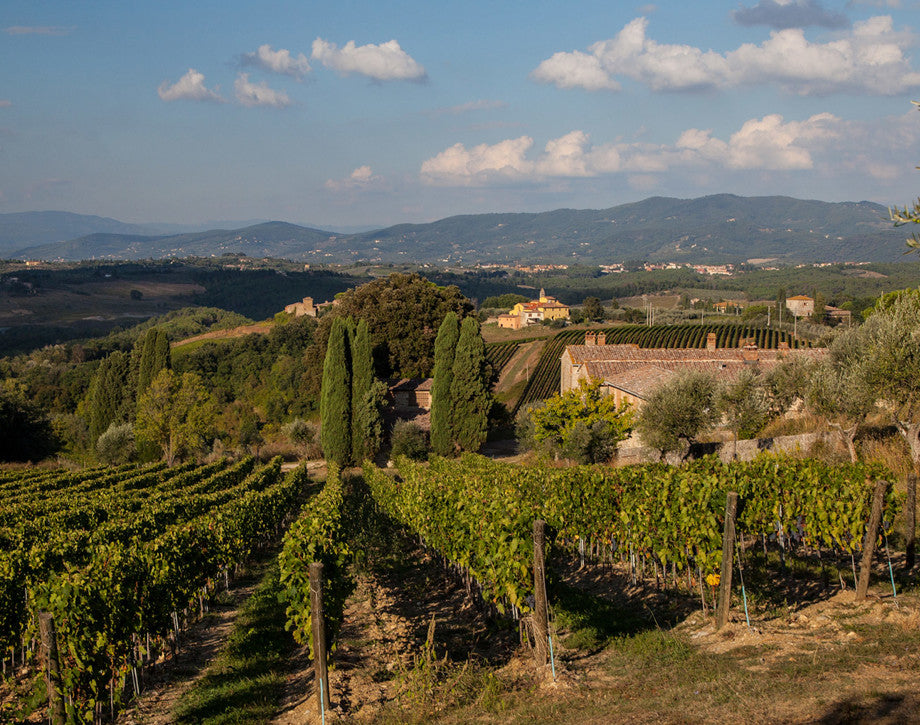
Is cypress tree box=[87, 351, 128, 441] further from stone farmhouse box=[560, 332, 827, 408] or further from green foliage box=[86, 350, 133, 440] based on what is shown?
stone farmhouse box=[560, 332, 827, 408]

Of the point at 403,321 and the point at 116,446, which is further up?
the point at 403,321

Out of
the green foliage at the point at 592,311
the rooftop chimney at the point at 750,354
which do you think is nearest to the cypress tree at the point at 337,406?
the rooftop chimney at the point at 750,354

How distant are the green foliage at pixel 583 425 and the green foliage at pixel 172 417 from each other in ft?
63.1

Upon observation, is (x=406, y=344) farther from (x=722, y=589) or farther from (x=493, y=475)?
(x=722, y=589)

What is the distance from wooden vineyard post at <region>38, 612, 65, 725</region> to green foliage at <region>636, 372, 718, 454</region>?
17648 millimetres

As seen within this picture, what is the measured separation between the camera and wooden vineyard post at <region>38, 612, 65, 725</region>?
639 centimetres

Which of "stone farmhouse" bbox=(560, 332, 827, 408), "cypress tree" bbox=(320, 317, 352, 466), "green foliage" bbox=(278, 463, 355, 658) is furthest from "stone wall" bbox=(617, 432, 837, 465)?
"cypress tree" bbox=(320, 317, 352, 466)

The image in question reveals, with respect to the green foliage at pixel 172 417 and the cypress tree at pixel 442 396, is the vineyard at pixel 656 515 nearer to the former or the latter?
the cypress tree at pixel 442 396

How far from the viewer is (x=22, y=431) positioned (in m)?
41.7

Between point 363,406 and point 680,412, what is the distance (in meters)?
18.9

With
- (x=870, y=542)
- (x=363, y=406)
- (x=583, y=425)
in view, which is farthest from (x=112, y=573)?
(x=363, y=406)

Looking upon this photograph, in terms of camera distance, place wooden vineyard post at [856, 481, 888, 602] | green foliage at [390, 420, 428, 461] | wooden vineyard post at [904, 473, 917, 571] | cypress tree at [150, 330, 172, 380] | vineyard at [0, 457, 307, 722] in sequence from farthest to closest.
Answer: cypress tree at [150, 330, 172, 380] → green foliage at [390, 420, 428, 461] → wooden vineyard post at [904, 473, 917, 571] → wooden vineyard post at [856, 481, 888, 602] → vineyard at [0, 457, 307, 722]

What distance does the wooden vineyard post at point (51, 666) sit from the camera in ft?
21.0

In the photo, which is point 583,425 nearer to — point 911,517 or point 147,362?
point 911,517
